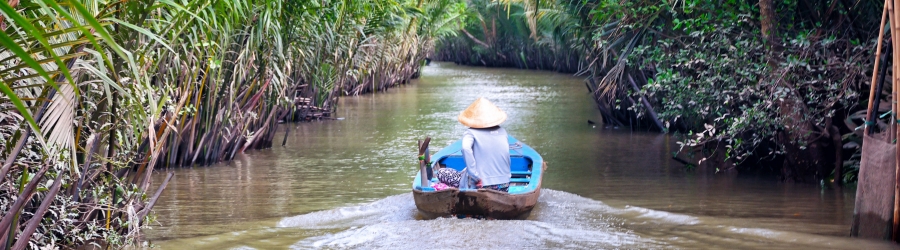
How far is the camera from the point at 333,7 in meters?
10.7

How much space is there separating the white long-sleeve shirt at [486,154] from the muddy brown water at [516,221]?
18.9 inches

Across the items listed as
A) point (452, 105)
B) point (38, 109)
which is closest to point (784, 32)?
point (38, 109)

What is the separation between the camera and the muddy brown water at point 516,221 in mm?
6090

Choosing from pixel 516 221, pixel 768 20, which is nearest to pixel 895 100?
pixel 768 20

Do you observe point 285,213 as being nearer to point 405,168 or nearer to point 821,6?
point 405,168

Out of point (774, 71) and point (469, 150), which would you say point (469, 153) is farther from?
point (774, 71)

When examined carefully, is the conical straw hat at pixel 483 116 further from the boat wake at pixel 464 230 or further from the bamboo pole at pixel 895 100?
the bamboo pole at pixel 895 100

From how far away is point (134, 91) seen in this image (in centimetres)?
470

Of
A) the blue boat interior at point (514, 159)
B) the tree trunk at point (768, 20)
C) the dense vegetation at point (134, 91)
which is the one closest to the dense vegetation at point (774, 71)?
the tree trunk at point (768, 20)

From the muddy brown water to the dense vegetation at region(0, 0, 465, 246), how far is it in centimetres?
61

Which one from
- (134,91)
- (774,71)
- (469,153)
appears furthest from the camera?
(774,71)

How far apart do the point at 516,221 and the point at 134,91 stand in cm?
290

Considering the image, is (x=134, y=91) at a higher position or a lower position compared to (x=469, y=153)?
higher

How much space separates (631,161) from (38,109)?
7521 millimetres
